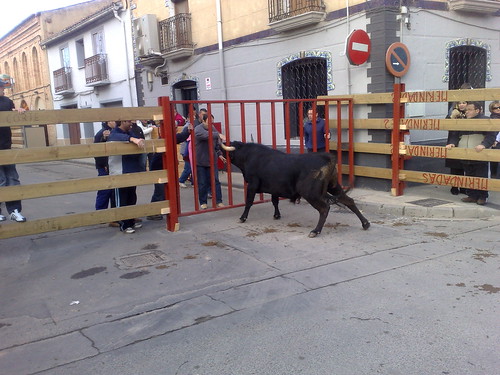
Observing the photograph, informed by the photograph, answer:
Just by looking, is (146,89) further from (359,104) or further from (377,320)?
(377,320)

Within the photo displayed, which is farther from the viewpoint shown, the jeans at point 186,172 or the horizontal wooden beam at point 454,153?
the jeans at point 186,172

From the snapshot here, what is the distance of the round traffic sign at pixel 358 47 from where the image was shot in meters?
8.67

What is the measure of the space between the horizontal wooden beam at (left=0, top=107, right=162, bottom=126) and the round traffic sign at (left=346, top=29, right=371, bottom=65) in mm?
4163

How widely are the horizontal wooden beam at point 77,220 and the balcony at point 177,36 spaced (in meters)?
8.74

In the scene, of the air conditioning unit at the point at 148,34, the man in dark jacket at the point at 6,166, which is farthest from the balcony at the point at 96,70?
the man in dark jacket at the point at 6,166

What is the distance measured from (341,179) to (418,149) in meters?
1.74

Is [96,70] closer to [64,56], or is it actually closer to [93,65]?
[93,65]

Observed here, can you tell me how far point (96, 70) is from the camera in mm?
19953

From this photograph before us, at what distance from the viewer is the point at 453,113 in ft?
26.7

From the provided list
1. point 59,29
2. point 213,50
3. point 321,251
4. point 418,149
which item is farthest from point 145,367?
point 59,29

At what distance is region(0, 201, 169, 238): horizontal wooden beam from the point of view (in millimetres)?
5741

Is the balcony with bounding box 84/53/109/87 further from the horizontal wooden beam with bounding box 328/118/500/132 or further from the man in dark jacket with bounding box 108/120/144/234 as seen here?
the man in dark jacket with bounding box 108/120/144/234

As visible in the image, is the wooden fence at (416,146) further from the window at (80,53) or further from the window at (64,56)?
the window at (64,56)

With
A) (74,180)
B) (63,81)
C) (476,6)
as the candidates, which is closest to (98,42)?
(63,81)
